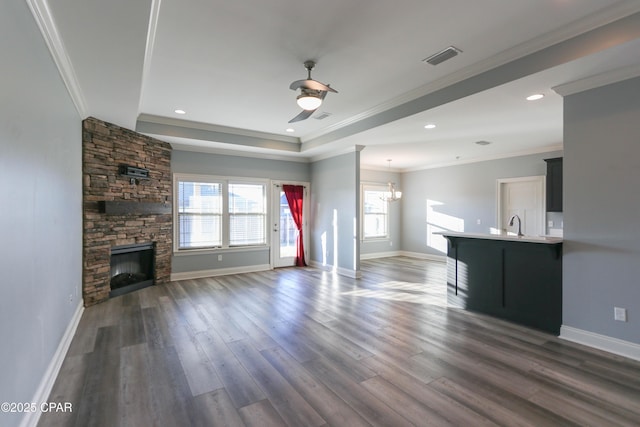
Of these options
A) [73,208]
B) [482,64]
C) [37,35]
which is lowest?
[73,208]

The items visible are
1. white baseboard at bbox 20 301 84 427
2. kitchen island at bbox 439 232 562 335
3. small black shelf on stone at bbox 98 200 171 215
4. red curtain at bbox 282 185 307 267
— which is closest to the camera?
white baseboard at bbox 20 301 84 427

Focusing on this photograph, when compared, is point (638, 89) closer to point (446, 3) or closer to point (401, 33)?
point (446, 3)

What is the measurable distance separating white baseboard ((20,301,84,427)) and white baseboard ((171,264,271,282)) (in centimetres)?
253

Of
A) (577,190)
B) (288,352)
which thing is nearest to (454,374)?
(288,352)

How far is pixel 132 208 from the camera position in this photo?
497 cm

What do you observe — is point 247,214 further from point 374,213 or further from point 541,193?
point 541,193

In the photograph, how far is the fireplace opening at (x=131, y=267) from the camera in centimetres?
497

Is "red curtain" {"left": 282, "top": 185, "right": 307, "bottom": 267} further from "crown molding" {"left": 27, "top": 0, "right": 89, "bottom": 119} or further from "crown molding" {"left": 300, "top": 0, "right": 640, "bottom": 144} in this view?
"crown molding" {"left": 27, "top": 0, "right": 89, "bottom": 119}

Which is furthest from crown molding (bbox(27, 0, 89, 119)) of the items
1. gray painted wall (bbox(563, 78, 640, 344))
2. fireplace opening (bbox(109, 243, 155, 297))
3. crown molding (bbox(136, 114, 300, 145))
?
gray painted wall (bbox(563, 78, 640, 344))

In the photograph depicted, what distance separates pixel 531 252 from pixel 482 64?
7.19 ft

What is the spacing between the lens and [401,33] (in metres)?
2.78

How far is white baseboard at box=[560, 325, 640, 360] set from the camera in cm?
281

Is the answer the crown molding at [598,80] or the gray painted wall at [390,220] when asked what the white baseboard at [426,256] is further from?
the crown molding at [598,80]

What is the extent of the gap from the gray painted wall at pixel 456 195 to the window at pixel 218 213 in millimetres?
4664
